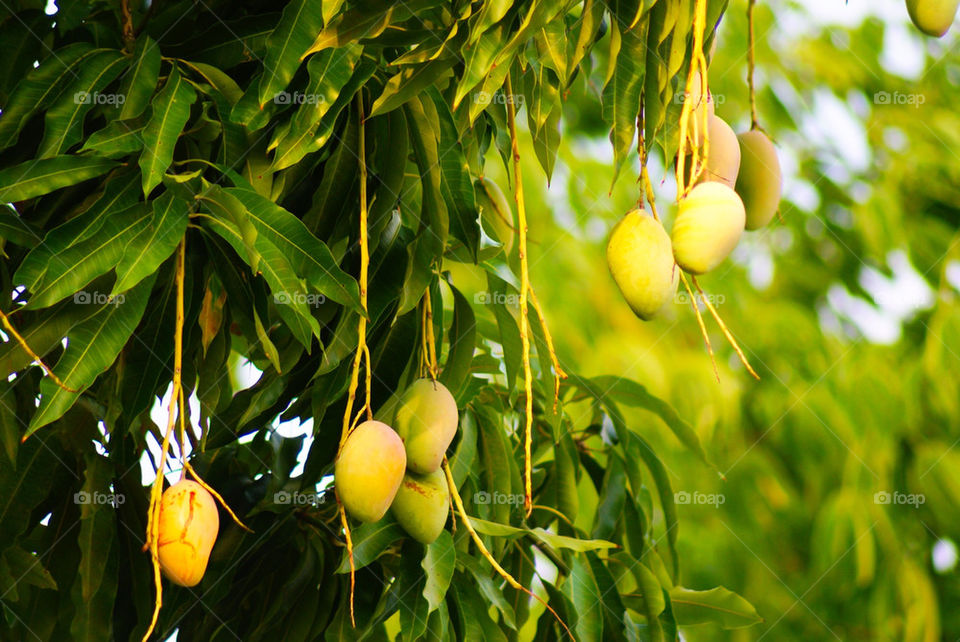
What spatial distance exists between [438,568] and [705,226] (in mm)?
399

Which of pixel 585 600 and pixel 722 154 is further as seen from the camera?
pixel 585 600

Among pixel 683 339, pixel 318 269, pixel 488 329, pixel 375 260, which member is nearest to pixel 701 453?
pixel 488 329

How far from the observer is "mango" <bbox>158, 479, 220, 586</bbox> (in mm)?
589

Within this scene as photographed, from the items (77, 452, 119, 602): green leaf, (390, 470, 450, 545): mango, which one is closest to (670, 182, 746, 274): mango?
(390, 470, 450, 545): mango

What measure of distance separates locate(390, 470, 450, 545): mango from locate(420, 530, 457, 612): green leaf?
9cm

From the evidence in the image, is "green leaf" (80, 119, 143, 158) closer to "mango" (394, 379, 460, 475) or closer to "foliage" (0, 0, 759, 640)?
"foliage" (0, 0, 759, 640)

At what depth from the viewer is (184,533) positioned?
1.93 feet

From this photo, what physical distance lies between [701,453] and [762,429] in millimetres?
1480

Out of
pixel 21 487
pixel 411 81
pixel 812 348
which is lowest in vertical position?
pixel 812 348

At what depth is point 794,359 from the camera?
7.73ft

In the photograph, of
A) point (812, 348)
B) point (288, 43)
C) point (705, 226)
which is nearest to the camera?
point (705, 226)

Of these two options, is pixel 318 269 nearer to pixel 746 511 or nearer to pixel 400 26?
pixel 400 26

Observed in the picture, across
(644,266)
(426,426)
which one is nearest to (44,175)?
(426,426)

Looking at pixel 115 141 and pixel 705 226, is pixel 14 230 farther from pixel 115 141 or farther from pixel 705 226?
pixel 705 226
